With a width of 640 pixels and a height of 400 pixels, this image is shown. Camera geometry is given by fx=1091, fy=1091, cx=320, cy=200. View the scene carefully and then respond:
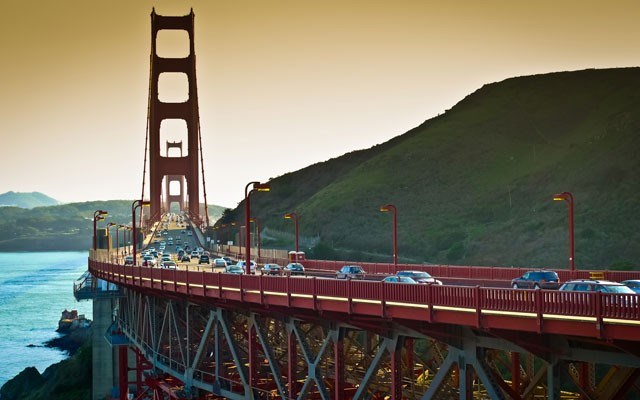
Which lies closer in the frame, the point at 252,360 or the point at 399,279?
the point at 252,360

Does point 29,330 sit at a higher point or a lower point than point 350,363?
lower

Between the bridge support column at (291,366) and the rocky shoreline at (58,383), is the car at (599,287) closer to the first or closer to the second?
the bridge support column at (291,366)

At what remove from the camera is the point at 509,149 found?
179 meters

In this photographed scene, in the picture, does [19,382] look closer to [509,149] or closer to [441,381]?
[441,381]

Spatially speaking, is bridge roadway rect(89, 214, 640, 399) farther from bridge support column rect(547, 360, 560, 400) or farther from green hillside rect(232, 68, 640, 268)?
green hillside rect(232, 68, 640, 268)

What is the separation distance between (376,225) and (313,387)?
10988 centimetres

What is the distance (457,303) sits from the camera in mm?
27891

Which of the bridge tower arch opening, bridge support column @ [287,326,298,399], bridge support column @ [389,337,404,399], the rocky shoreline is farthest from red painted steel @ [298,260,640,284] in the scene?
the bridge tower arch opening

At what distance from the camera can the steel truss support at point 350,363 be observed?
27.3 metres

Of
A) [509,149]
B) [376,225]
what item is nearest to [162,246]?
[376,225]

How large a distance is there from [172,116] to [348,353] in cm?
12846

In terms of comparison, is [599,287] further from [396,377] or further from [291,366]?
[291,366]

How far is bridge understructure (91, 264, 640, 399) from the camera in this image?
87.4 ft

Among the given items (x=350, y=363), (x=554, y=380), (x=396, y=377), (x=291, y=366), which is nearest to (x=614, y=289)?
(x=554, y=380)
